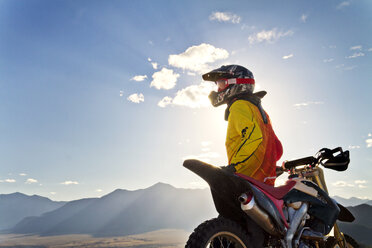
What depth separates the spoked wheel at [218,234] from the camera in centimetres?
306

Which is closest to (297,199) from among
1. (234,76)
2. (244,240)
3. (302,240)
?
(302,240)

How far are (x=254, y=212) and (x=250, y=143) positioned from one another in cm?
125

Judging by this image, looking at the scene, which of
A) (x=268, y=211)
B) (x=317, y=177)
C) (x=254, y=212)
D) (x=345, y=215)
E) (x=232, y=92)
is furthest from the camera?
(x=232, y=92)

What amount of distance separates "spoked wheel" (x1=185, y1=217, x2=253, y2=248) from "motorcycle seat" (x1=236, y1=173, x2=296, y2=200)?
59 centimetres

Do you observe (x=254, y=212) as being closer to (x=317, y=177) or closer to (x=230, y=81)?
(x=317, y=177)

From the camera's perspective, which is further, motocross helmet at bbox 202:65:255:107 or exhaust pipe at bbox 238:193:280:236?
motocross helmet at bbox 202:65:255:107

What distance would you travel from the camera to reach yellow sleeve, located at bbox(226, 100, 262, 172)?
433 centimetres

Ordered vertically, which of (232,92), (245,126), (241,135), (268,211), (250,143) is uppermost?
(232,92)

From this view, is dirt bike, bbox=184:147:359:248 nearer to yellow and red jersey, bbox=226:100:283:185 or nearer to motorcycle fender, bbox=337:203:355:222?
motorcycle fender, bbox=337:203:355:222

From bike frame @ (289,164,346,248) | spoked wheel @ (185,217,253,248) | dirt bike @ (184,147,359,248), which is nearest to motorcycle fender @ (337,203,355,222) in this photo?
bike frame @ (289,164,346,248)

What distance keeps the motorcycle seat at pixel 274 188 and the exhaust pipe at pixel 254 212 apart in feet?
0.79

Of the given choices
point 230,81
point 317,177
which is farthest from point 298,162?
point 230,81

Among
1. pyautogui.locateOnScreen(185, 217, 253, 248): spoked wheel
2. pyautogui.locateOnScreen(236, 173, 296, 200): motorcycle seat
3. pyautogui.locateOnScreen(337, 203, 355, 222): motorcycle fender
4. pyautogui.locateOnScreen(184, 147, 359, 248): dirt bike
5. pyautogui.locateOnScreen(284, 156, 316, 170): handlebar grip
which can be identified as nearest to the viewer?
pyautogui.locateOnScreen(185, 217, 253, 248): spoked wheel

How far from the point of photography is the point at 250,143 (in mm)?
4383
